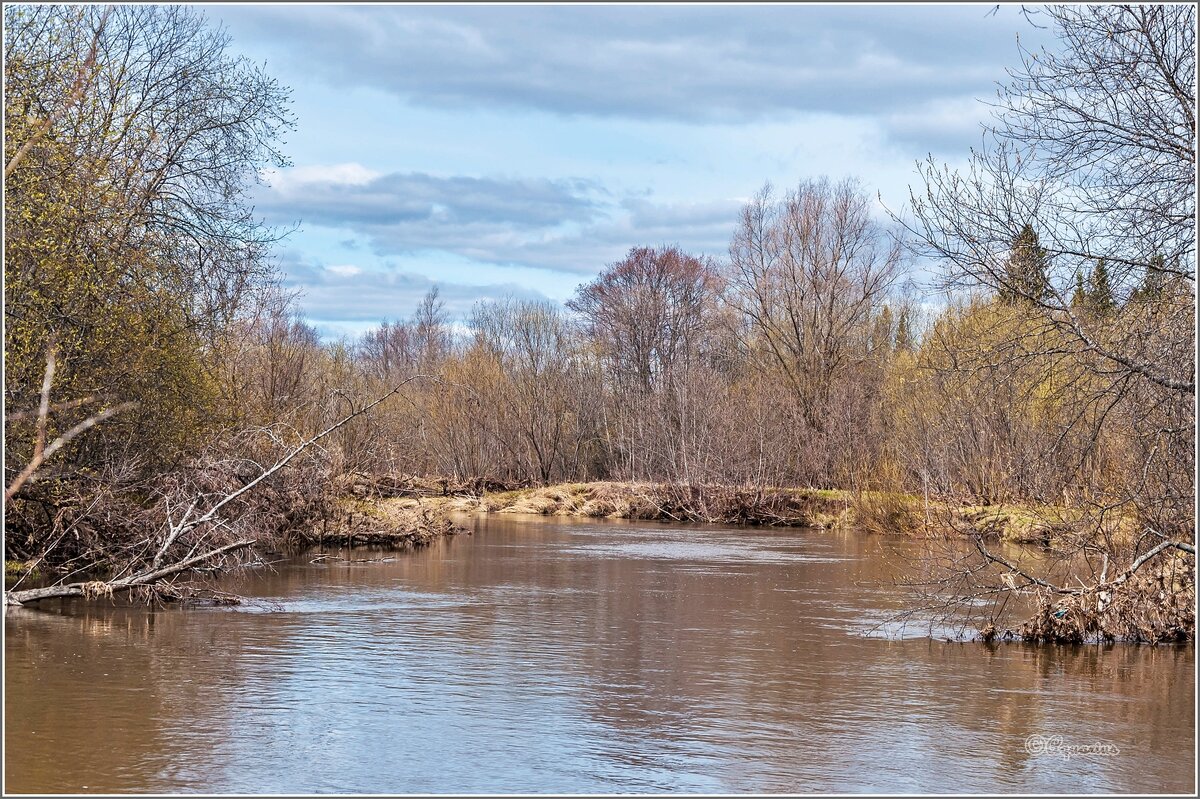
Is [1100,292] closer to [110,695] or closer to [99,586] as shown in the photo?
[110,695]

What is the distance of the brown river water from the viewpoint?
867 centimetres

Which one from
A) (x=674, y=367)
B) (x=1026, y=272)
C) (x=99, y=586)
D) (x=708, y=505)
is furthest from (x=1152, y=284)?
(x=674, y=367)

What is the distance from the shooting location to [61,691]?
10859 millimetres

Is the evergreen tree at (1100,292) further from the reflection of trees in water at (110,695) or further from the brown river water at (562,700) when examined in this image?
the reflection of trees in water at (110,695)

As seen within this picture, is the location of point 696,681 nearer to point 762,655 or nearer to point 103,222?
point 762,655

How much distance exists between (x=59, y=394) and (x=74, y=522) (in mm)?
2019

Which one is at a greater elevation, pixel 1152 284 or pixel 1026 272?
pixel 1026 272

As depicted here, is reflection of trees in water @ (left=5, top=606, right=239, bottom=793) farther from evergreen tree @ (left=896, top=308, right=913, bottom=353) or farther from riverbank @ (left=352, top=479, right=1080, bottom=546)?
evergreen tree @ (left=896, top=308, right=913, bottom=353)

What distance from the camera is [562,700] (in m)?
11.1

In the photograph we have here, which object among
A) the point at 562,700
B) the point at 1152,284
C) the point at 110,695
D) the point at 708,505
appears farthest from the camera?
the point at 708,505

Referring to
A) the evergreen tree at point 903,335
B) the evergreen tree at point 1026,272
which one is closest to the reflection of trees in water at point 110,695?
the evergreen tree at point 1026,272

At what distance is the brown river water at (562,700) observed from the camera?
8672mm

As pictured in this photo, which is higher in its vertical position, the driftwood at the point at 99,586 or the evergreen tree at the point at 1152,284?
the evergreen tree at the point at 1152,284

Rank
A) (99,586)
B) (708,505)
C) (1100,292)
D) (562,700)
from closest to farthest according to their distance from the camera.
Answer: (562,700) < (1100,292) < (99,586) < (708,505)
